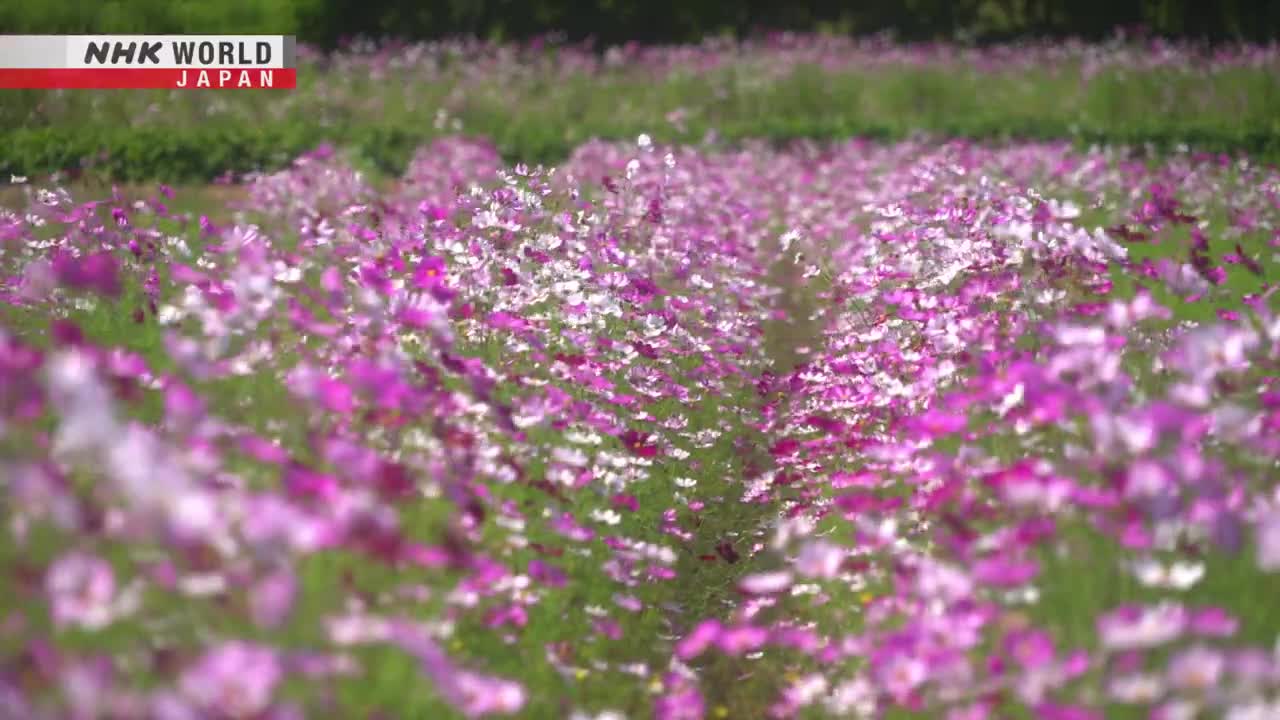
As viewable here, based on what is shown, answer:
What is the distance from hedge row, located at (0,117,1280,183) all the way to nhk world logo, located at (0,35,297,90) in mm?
1556

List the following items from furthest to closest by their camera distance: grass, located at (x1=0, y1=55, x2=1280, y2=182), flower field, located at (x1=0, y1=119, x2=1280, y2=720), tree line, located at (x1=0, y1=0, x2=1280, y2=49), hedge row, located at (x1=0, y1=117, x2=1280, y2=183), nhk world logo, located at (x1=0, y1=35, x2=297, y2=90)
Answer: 1. tree line, located at (x1=0, y1=0, x2=1280, y2=49)
2. nhk world logo, located at (x1=0, y1=35, x2=297, y2=90)
3. grass, located at (x1=0, y1=55, x2=1280, y2=182)
4. hedge row, located at (x1=0, y1=117, x2=1280, y2=183)
5. flower field, located at (x1=0, y1=119, x2=1280, y2=720)

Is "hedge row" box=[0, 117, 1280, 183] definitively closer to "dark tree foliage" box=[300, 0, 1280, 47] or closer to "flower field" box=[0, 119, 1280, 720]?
"flower field" box=[0, 119, 1280, 720]

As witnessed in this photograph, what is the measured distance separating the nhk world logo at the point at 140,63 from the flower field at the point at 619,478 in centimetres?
947

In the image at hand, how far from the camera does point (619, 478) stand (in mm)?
5090

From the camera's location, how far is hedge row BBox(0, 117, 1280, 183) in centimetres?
1411

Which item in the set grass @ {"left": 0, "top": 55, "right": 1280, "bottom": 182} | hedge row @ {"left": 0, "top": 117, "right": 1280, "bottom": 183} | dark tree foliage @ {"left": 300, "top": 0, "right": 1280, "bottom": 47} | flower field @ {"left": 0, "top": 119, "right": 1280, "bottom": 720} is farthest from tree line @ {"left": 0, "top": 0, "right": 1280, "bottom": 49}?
flower field @ {"left": 0, "top": 119, "right": 1280, "bottom": 720}

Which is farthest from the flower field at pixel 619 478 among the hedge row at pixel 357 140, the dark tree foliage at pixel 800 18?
the dark tree foliage at pixel 800 18

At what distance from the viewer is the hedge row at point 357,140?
14.1m

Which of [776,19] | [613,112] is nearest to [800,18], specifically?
[776,19]

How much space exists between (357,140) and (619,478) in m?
11.3

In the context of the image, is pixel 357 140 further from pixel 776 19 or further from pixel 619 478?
pixel 776 19

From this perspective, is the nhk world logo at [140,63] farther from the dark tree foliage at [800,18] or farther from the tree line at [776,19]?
the dark tree foliage at [800,18]

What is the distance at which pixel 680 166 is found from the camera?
1134 cm

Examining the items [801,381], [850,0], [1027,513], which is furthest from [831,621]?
[850,0]
